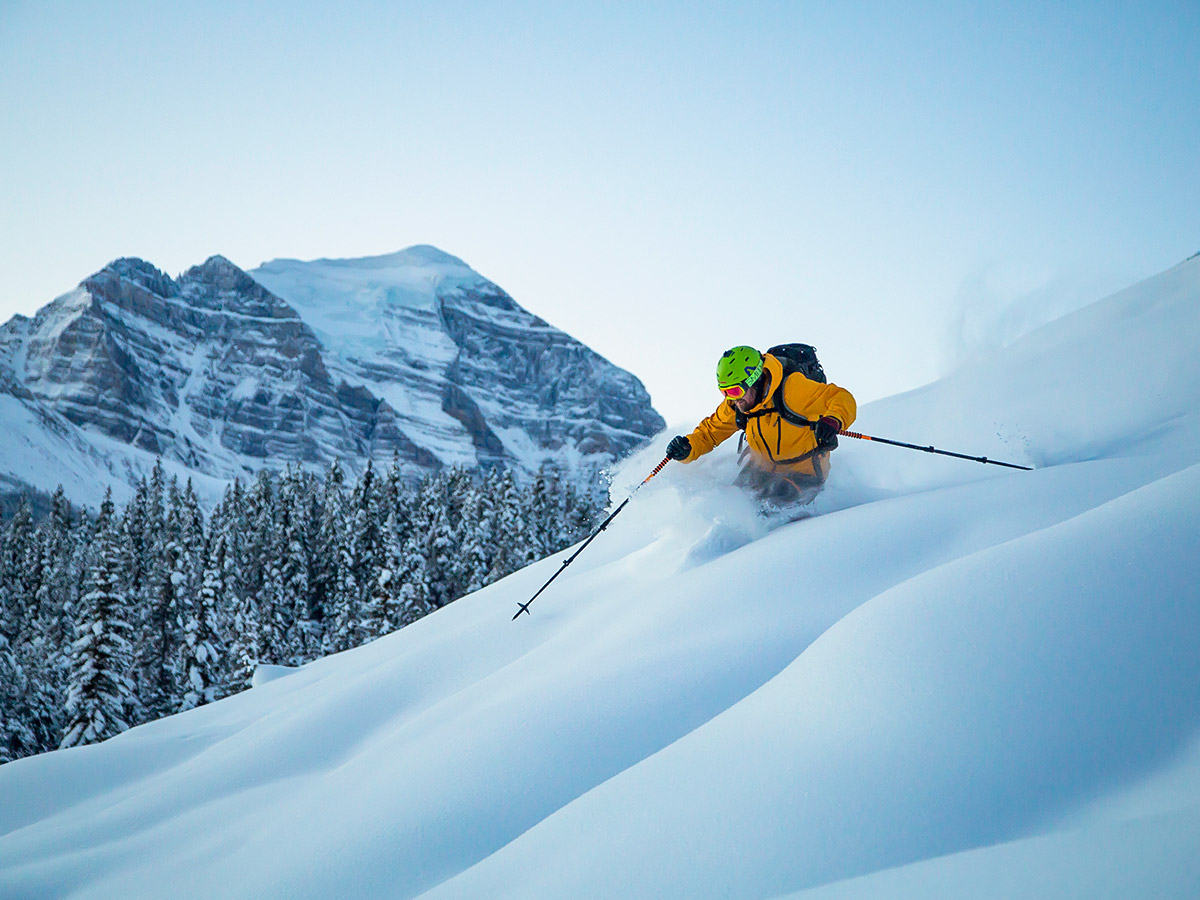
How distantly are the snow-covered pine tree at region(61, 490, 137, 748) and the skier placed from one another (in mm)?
20694

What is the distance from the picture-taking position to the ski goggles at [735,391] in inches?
255

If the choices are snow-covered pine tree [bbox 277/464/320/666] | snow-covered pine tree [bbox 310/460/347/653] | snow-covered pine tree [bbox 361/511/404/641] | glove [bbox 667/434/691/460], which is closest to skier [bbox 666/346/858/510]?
glove [bbox 667/434/691/460]

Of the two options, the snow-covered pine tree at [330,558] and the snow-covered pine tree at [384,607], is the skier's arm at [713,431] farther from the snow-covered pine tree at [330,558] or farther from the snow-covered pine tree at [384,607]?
the snow-covered pine tree at [330,558]

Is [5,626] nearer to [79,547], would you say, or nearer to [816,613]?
[79,547]

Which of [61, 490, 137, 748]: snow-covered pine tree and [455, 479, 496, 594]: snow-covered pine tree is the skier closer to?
[61, 490, 137, 748]: snow-covered pine tree

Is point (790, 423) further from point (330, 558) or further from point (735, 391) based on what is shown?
point (330, 558)

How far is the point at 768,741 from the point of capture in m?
2.65

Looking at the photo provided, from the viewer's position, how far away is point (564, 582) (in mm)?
7324

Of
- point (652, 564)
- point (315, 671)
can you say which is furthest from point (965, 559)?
point (315, 671)

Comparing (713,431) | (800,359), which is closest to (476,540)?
(713,431)

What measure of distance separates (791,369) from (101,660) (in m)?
22.2

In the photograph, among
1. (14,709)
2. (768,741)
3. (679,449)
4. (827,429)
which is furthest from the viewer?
(14,709)

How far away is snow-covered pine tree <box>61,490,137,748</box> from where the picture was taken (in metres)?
20.0

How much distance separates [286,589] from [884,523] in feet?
120
